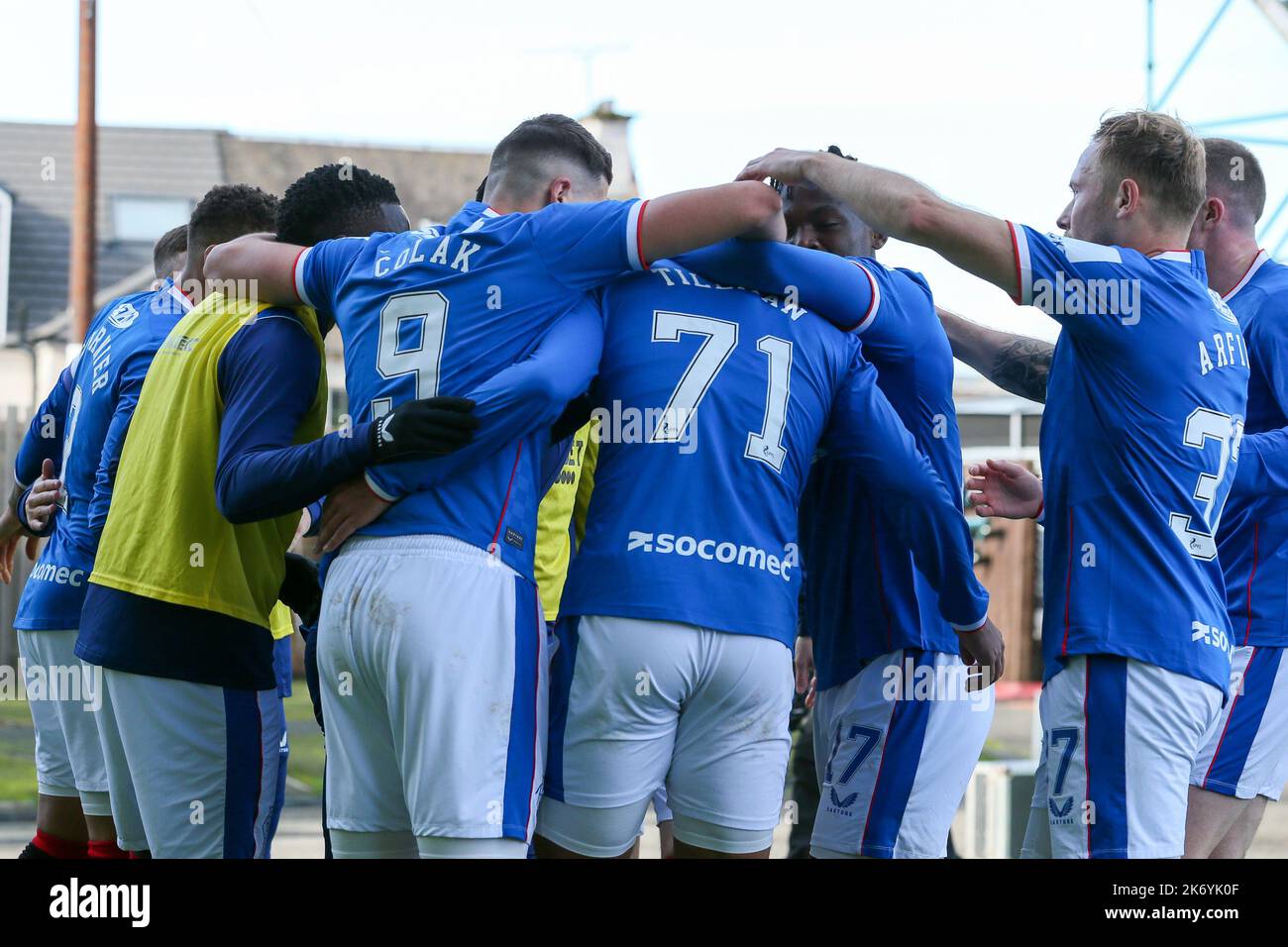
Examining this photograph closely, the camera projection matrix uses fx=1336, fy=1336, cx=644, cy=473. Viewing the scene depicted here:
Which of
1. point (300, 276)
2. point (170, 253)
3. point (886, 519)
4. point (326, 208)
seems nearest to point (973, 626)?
point (886, 519)

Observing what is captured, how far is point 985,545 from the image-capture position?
19922mm

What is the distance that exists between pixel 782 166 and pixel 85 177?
1504cm

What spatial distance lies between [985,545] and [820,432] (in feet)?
55.9

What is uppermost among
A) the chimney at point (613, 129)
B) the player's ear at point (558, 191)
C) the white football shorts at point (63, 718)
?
the chimney at point (613, 129)

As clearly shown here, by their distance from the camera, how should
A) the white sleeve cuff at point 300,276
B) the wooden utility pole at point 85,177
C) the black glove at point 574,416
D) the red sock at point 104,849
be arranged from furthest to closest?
the wooden utility pole at point 85,177
the red sock at point 104,849
the white sleeve cuff at point 300,276
the black glove at point 574,416

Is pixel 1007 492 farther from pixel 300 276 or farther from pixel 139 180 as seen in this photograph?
pixel 139 180

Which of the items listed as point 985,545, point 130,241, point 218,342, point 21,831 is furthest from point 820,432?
point 130,241

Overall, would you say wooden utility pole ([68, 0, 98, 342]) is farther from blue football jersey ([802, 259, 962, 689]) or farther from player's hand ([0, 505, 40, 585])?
blue football jersey ([802, 259, 962, 689])

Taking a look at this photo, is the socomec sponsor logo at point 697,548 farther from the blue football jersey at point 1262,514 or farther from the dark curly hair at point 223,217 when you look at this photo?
the dark curly hair at point 223,217

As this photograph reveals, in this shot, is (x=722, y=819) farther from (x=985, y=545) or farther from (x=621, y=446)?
(x=985, y=545)

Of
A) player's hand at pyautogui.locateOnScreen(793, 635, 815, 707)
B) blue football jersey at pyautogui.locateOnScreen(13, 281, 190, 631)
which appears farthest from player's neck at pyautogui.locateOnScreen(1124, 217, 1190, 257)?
blue football jersey at pyautogui.locateOnScreen(13, 281, 190, 631)

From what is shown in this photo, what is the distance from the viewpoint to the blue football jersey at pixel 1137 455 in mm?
3402

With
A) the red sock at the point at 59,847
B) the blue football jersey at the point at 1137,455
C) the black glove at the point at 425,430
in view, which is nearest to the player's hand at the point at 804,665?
the blue football jersey at the point at 1137,455

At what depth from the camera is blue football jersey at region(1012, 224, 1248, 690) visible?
11.2 ft
